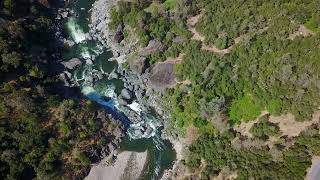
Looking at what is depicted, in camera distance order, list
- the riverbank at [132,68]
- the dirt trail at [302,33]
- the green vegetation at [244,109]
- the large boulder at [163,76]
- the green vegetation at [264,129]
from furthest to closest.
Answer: the large boulder at [163,76] → the riverbank at [132,68] → the dirt trail at [302,33] → the green vegetation at [244,109] → the green vegetation at [264,129]

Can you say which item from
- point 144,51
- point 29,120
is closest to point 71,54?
point 144,51

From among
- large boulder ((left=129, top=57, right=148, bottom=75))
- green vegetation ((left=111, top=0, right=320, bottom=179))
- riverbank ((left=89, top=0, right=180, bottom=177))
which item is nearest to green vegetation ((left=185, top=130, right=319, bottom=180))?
green vegetation ((left=111, top=0, right=320, bottom=179))

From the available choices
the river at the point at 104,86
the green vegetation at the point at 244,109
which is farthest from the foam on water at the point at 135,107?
the green vegetation at the point at 244,109

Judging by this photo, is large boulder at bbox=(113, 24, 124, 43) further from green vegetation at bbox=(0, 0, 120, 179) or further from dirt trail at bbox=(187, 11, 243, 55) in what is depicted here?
dirt trail at bbox=(187, 11, 243, 55)

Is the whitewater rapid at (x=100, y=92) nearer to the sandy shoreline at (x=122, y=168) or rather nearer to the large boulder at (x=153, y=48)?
the sandy shoreline at (x=122, y=168)

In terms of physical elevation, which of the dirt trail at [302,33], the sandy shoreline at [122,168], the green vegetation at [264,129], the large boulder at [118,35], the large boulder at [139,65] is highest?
the large boulder at [118,35]

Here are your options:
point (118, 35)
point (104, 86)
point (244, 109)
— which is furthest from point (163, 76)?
point (244, 109)

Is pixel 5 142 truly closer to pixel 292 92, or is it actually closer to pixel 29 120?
pixel 29 120
